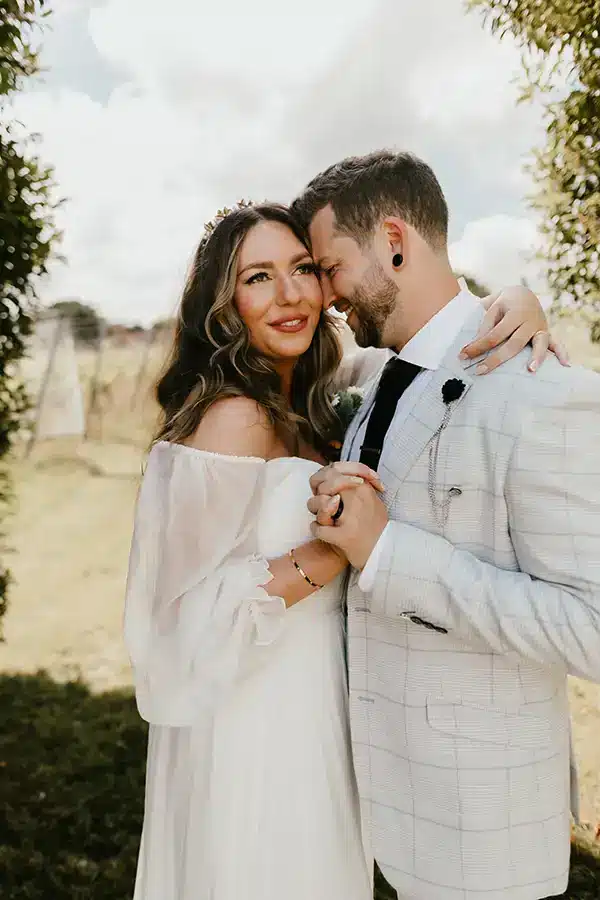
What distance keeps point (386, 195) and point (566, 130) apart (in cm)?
182

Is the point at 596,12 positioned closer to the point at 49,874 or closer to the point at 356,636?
the point at 356,636

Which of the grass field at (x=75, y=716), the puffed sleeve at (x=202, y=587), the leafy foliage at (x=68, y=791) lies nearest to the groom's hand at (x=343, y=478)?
the puffed sleeve at (x=202, y=587)

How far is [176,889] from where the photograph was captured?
234cm

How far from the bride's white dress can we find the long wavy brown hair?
230 millimetres

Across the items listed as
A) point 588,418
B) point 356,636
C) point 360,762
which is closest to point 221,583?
point 356,636

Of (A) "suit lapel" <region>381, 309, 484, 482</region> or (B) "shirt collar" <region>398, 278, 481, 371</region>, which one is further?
(B) "shirt collar" <region>398, 278, 481, 371</region>

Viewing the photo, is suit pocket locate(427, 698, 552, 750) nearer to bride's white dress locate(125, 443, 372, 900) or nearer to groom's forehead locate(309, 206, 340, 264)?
bride's white dress locate(125, 443, 372, 900)

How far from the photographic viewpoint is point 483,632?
5.65ft

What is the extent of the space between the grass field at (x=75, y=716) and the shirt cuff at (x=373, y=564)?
207 cm

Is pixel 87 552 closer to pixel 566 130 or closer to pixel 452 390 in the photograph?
pixel 566 130

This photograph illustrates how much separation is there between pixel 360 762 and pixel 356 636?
12.0 inches

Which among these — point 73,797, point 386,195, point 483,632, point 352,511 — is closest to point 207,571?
point 352,511

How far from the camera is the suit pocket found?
1.82 metres

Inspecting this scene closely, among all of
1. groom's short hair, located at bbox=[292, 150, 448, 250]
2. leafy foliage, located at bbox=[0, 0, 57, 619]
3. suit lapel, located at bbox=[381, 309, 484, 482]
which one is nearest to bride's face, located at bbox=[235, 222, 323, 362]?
groom's short hair, located at bbox=[292, 150, 448, 250]
